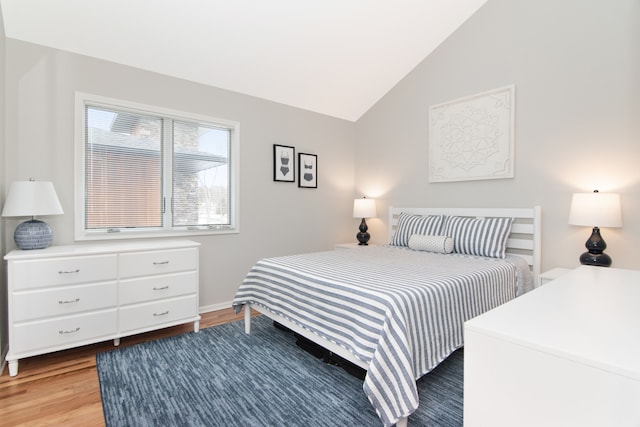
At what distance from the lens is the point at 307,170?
4.17 metres

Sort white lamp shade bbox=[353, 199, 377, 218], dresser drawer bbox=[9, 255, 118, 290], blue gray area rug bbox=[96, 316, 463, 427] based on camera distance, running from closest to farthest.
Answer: blue gray area rug bbox=[96, 316, 463, 427], dresser drawer bbox=[9, 255, 118, 290], white lamp shade bbox=[353, 199, 377, 218]

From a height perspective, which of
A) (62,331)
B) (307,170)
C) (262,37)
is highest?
(262,37)

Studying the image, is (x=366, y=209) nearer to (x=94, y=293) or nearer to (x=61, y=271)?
(x=94, y=293)

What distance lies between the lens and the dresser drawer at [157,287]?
2.54 m

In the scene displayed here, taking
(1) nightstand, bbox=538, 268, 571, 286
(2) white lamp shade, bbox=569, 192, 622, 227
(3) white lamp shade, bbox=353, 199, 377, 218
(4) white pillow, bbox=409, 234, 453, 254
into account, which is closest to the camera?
(2) white lamp shade, bbox=569, 192, 622, 227

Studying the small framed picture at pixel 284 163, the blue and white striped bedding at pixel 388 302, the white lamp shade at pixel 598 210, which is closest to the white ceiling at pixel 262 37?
the small framed picture at pixel 284 163

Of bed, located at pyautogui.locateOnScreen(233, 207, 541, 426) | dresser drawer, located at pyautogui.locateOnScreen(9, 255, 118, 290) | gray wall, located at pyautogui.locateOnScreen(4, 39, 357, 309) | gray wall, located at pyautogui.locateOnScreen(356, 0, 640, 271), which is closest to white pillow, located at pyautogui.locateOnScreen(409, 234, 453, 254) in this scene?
bed, located at pyautogui.locateOnScreen(233, 207, 541, 426)

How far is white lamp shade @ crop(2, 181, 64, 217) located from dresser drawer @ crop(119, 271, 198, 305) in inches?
29.0

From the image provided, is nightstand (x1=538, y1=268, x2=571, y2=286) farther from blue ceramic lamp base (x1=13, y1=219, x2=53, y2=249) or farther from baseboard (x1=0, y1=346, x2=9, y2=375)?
baseboard (x1=0, y1=346, x2=9, y2=375)

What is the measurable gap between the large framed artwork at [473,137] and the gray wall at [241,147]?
135cm

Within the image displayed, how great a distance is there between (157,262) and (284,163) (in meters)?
1.85

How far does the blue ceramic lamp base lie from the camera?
7.52ft

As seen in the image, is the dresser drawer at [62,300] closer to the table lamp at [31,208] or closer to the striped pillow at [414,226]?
the table lamp at [31,208]

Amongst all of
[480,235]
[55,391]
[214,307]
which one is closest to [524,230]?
[480,235]
